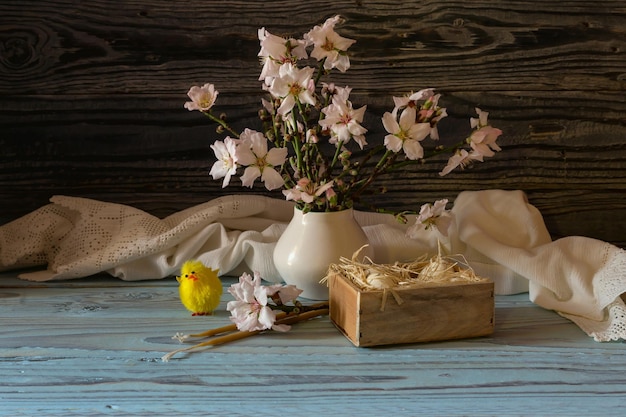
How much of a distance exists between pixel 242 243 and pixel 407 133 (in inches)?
16.7

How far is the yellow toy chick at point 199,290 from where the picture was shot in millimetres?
1266

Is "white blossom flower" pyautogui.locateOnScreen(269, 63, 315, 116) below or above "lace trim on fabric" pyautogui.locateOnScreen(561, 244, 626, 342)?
above

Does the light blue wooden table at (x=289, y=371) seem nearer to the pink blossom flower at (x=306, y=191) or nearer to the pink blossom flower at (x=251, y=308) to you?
the pink blossom flower at (x=251, y=308)

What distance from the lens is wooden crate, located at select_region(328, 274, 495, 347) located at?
1.13 m

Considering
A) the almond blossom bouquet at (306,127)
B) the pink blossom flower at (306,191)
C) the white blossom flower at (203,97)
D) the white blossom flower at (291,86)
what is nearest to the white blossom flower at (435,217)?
the almond blossom bouquet at (306,127)

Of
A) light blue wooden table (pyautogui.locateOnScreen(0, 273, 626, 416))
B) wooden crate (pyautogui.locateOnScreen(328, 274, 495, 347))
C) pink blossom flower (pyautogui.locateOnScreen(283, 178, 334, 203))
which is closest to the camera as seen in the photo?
light blue wooden table (pyautogui.locateOnScreen(0, 273, 626, 416))

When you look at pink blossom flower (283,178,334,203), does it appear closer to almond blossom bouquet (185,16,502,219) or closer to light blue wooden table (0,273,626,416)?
almond blossom bouquet (185,16,502,219)

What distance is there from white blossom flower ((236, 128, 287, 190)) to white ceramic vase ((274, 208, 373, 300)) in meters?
0.13

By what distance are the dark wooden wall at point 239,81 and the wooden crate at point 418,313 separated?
0.61 metres

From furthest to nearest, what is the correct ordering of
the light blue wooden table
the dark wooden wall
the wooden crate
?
the dark wooden wall
the wooden crate
the light blue wooden table

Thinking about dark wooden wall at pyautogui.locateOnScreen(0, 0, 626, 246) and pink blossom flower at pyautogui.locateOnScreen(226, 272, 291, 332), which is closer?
pink blossom flower at pyautogui.locateOnScreen(226, 272, 291, 332)

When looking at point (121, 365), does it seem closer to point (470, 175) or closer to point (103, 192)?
point (103, 192)

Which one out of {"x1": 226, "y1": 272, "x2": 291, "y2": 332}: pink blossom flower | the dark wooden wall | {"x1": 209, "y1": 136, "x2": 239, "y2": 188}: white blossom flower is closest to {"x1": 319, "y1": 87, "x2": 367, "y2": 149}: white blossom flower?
{"x1": 209, "y1": 136, "x2": 239, "y2": 188}: white blossom flower

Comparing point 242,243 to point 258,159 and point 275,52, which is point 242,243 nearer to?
point 258,159
